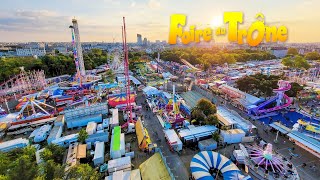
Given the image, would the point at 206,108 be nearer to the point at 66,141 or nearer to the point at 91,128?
the point at 91,128

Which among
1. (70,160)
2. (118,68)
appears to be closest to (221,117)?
(70,160)

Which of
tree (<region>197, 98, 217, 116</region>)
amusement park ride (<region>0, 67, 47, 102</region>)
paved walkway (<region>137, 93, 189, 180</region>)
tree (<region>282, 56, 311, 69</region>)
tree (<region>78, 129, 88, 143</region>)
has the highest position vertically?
tree (<region>282, 56, 311, 69</region>)

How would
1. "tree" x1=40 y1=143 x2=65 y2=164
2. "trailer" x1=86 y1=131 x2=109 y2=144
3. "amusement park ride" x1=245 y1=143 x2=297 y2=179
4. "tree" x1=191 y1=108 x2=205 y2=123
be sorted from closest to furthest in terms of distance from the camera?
"amusement park ride" x1=245 y1=143 x2=297 y2=179
"tree" x1=40 y1=143 x2=65 y2=164
"trailer" x1=86 y1=131 x2=109 y2=144
"tree" x1=191 y1=108 x2=205 y2=123

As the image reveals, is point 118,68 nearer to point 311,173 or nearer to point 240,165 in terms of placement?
point 240,165

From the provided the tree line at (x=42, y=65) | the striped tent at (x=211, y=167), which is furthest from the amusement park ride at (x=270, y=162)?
the tree line at (x=42, y=65)

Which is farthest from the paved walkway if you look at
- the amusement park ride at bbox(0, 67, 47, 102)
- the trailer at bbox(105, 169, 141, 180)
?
the amusement park ride at bbox(0, 67, 47, 102)

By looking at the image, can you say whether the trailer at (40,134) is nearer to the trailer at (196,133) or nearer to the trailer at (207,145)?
the trailer at (196,133)

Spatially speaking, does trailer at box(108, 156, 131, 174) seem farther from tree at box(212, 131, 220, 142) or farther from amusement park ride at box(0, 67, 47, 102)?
amusement park ride at box(0, 67, 47, 102)
